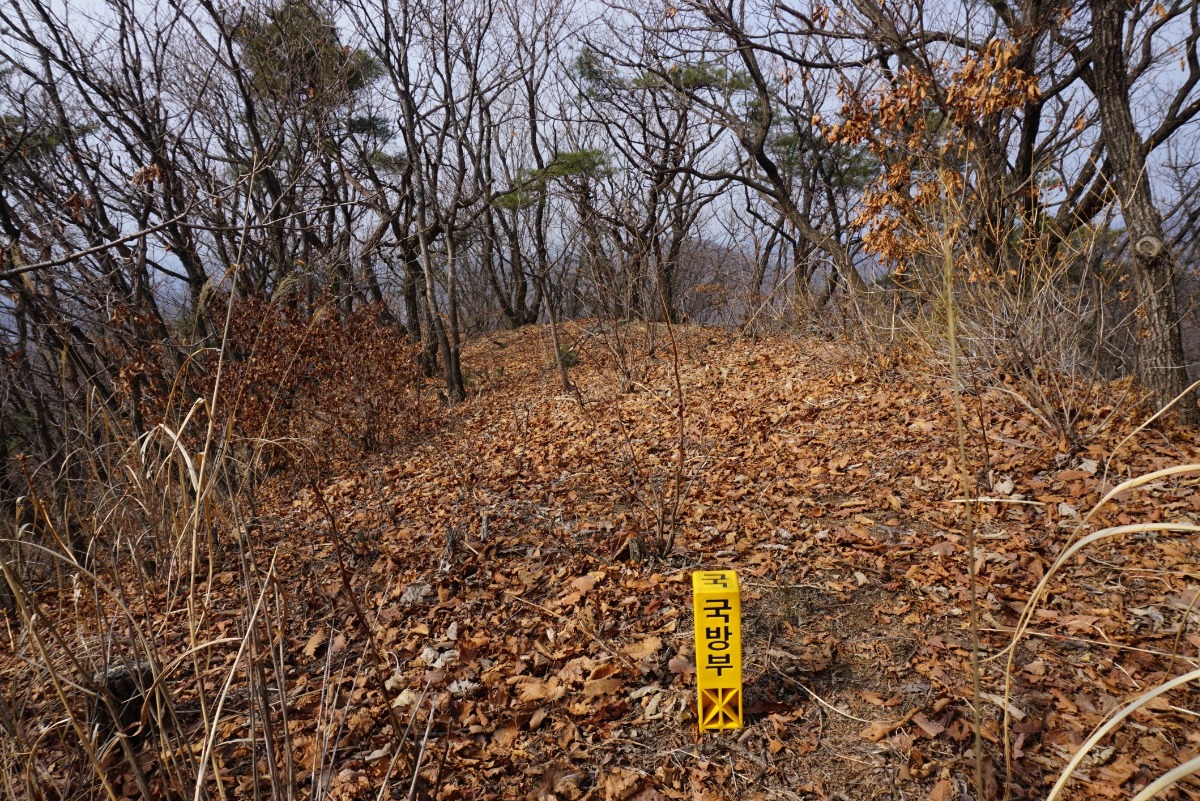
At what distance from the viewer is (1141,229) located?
3.38 m

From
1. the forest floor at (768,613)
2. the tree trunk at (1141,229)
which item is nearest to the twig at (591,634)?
the forest floor at (768,613)

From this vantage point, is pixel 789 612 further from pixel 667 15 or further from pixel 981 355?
pixel 667 15

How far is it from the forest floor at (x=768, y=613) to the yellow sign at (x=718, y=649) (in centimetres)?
10

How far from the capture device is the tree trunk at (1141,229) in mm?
3348

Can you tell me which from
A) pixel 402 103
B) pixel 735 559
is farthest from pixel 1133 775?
pixel 402 103

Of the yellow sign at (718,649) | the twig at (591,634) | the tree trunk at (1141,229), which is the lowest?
the twig at (591,634)

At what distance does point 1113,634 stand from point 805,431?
2.23 m

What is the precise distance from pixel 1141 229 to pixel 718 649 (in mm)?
3489

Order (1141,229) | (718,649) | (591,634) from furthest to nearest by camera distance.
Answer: (1141,229) < (591,634) < (718,649)

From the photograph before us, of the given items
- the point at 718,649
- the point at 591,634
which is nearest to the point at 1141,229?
the point at 718,649

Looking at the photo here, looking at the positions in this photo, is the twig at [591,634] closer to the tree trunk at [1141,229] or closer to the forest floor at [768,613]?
the forest floor at [768,613]

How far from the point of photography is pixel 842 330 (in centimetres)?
544

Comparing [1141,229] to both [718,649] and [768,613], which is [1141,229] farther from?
[718,649]

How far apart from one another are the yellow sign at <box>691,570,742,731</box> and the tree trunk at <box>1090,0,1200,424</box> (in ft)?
10.3
